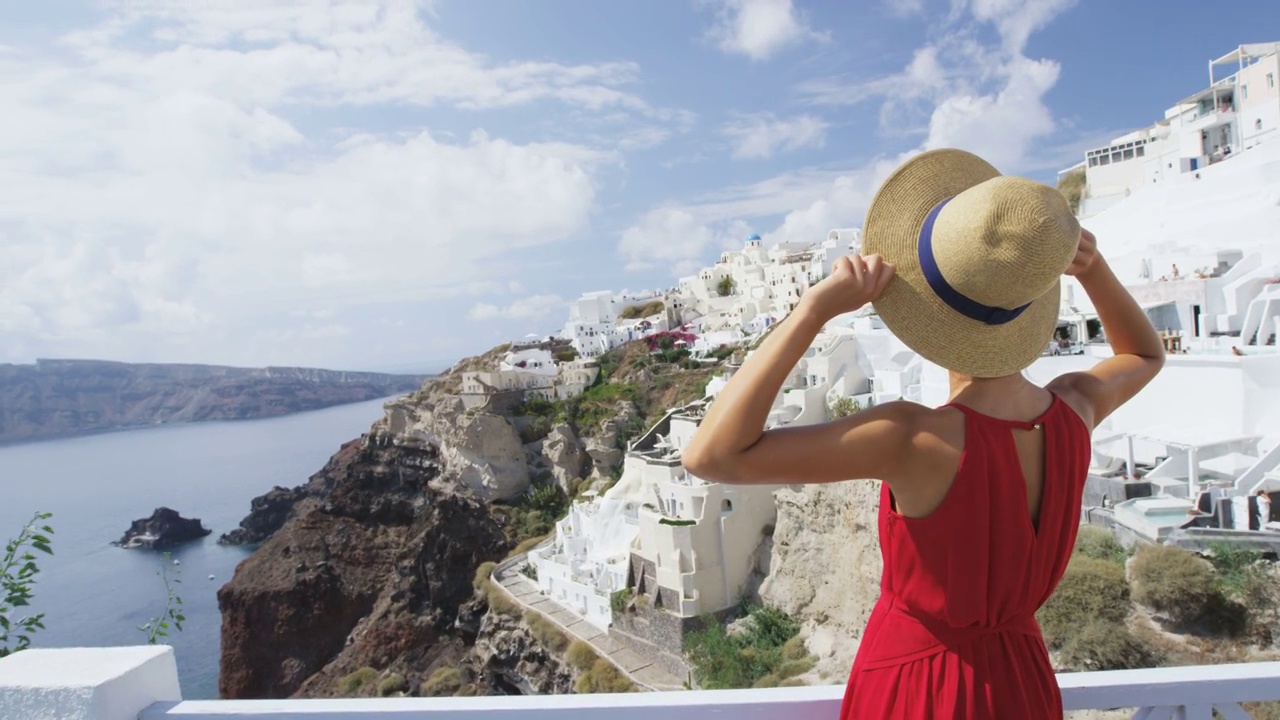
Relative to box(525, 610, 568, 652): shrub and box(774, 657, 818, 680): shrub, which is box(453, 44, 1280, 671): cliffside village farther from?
box(774, 657, 818, 680): shrub

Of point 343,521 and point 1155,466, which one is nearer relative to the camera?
point 1155,466

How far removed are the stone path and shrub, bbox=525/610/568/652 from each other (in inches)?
4.7

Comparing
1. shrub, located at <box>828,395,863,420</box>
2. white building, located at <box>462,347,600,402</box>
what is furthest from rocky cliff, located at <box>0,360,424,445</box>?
shrub, located at <box>828,395,863,420</box>

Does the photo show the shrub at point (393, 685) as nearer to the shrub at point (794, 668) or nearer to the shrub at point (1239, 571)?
the shrub at point (794, 668)

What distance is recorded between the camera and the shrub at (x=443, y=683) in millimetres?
20441

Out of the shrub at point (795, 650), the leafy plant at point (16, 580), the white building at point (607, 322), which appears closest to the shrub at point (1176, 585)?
the shrub at point (795, 650)

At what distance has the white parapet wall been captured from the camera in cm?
143

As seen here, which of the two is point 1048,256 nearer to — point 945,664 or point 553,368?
point 945,664

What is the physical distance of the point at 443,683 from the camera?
20969 millimetres

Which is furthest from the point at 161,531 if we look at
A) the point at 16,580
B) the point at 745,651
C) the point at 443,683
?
the point at 16,580

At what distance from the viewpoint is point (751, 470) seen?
119cm

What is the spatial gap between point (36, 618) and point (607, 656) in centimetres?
1186

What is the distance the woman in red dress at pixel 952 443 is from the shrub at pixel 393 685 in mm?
23382

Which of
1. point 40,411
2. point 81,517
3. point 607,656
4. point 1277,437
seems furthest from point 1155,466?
point 40,411
